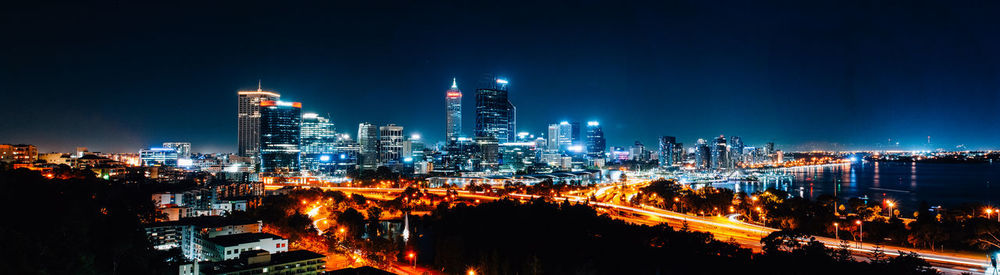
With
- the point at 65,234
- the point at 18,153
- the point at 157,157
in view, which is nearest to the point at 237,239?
the point at 65,234

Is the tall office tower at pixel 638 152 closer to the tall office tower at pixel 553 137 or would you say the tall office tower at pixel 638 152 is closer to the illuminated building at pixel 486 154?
the tall office tower at pixel 553 137

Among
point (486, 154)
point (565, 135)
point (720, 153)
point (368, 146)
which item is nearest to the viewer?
point (486, 154)

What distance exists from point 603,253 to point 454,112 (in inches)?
2258

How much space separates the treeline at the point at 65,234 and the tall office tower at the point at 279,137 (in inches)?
1459

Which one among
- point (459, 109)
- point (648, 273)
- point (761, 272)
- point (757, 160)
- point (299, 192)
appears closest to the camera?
point (761, 272)

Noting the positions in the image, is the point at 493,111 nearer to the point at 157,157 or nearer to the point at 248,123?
the point at 248,123

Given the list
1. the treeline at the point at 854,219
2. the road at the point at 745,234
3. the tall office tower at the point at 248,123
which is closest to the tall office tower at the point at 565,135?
the tall office tower at the point at 248,123

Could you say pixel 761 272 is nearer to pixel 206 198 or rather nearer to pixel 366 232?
pixel 366 232

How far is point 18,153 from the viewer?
1128 inches

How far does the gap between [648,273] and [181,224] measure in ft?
44.2

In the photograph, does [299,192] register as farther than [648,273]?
Yes

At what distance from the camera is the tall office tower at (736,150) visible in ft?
248

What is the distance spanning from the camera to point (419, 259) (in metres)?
15.4

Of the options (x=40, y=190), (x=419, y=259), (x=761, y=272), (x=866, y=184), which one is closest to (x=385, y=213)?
(x=419, y=259)
